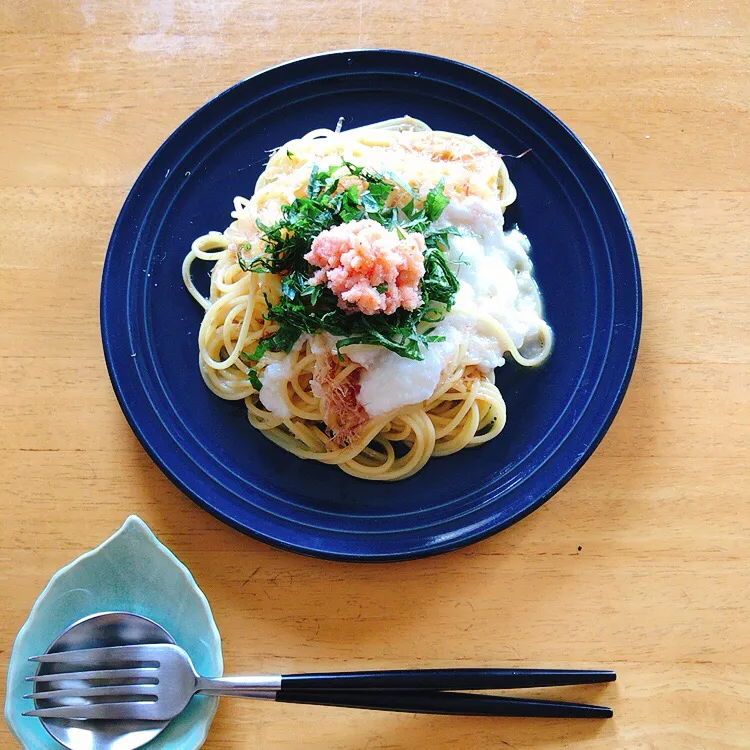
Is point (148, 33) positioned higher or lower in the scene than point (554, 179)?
higher

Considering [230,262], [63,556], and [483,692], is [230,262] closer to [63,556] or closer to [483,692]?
[63,556]

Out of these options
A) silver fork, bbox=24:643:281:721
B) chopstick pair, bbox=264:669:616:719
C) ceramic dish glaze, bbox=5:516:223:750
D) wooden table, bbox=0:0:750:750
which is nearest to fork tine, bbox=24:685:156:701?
silver fork, bbox=24:643:281:721

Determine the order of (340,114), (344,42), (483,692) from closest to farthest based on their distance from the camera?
(483,692), (340,114), (344,42)

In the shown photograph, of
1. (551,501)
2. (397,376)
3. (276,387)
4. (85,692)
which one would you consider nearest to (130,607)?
(85,692)

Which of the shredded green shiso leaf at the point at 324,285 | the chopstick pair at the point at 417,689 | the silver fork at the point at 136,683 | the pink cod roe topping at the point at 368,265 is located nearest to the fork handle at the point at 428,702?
the chopstick pair at the point at 417,689

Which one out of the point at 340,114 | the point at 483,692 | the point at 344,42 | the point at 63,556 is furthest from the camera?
the point at 344,42

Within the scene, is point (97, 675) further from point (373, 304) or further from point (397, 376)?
point (373, 304)

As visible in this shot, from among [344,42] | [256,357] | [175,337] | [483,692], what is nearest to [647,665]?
[483,692]
